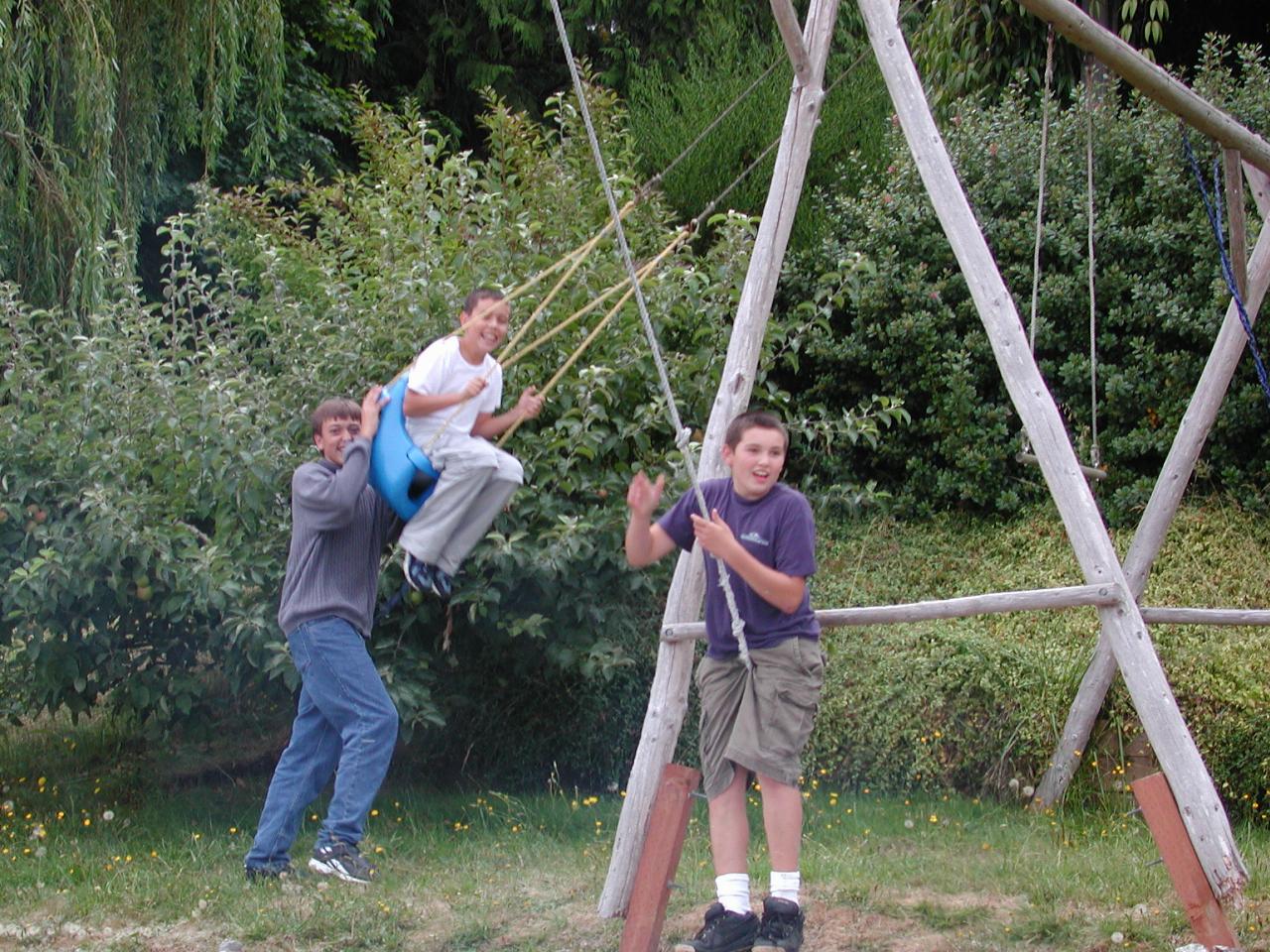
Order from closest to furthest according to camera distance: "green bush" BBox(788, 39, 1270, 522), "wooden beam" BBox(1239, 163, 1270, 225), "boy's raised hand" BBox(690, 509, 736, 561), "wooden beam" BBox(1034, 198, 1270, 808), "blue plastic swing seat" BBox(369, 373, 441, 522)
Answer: "boy's raised hand" BBox(690, 509, 736, 561) → "blue plastic swing seat" BBox(369, 373, 441, 522) → "wooden beam" BBox(1239, 163, 1270, 225) → "wooden beam" BBox(1034, 198, 1270, 808) → "green bush" BBox(788, 39, 1270, 522)

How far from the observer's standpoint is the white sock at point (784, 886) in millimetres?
4387

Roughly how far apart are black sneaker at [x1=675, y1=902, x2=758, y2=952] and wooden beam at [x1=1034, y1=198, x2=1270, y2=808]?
8.86 ft

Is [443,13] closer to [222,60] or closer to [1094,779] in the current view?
[222,60]

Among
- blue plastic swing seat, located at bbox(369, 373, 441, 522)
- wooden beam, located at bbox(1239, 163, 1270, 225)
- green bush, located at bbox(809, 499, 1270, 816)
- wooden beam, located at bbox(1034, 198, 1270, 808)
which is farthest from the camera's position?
green bush, located at bbox(809, 499, 1270, 816)

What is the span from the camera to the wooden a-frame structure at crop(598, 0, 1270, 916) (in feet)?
14.9

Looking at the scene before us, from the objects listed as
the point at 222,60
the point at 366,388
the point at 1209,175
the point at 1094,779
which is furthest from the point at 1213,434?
the point at 222,60

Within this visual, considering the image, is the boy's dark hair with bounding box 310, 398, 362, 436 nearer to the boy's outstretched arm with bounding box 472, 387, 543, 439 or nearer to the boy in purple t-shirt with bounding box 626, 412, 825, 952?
the boy's outstretched arm with bounding box 472, 387, 543, 439

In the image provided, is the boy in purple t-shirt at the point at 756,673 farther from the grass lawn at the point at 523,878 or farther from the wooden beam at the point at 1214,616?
the wooden beam at the point at 1214,616

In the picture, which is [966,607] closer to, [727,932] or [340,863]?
[727,932]

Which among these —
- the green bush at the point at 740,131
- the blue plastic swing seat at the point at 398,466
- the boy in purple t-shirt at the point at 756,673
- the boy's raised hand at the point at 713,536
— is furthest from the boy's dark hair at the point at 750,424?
the green bush at the point at 740,131

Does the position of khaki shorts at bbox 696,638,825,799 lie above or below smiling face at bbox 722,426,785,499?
below

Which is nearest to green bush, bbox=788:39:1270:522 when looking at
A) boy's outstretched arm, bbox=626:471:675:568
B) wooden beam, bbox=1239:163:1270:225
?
wooden beam, bbox=1239:163:1270:225

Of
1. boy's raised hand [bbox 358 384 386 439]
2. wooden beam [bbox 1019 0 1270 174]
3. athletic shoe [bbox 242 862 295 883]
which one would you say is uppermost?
wooden beam [bbox 1019 0 1270 174]

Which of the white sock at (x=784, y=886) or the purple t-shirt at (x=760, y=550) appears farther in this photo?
the purple t-shirt at (x=760, y=550)
